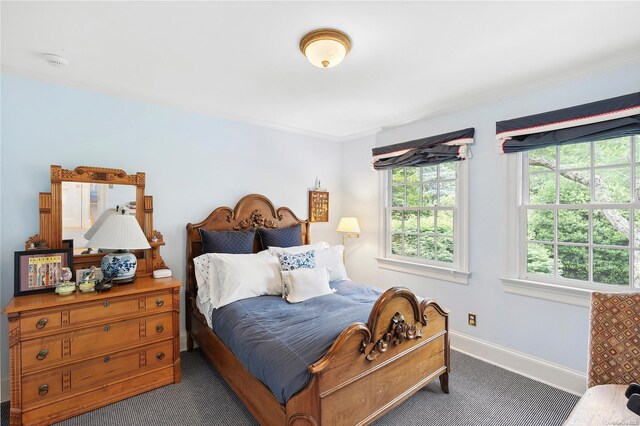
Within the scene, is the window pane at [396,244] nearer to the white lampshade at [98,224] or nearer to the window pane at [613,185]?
the window pane at [613,185]

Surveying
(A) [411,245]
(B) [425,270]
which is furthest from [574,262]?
(A) [411,245]

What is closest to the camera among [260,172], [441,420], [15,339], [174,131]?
[15,339]

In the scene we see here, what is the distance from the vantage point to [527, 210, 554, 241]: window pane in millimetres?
2549

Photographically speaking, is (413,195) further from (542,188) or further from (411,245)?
(542,188)

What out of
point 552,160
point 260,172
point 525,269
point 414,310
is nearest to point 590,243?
point 525,269

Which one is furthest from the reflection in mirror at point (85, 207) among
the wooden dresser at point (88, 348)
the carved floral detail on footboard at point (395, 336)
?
the carved floral detail on footboard at point (395, 336)

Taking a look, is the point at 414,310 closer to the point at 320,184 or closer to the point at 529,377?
the point at 529,377

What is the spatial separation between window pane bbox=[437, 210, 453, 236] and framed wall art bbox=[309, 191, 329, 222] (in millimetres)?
1496

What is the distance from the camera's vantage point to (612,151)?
226 cm

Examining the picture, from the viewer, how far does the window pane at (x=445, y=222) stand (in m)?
3.20

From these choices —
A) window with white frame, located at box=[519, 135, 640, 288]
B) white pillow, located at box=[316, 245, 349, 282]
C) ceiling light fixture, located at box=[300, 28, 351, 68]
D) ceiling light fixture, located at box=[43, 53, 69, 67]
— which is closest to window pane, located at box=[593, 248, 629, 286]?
window with white frame, located at box=[519, 135, 640, 288]

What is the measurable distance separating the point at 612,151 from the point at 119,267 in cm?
389

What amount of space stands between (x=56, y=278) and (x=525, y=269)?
3.77 metres

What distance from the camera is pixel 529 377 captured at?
99.0 inches
